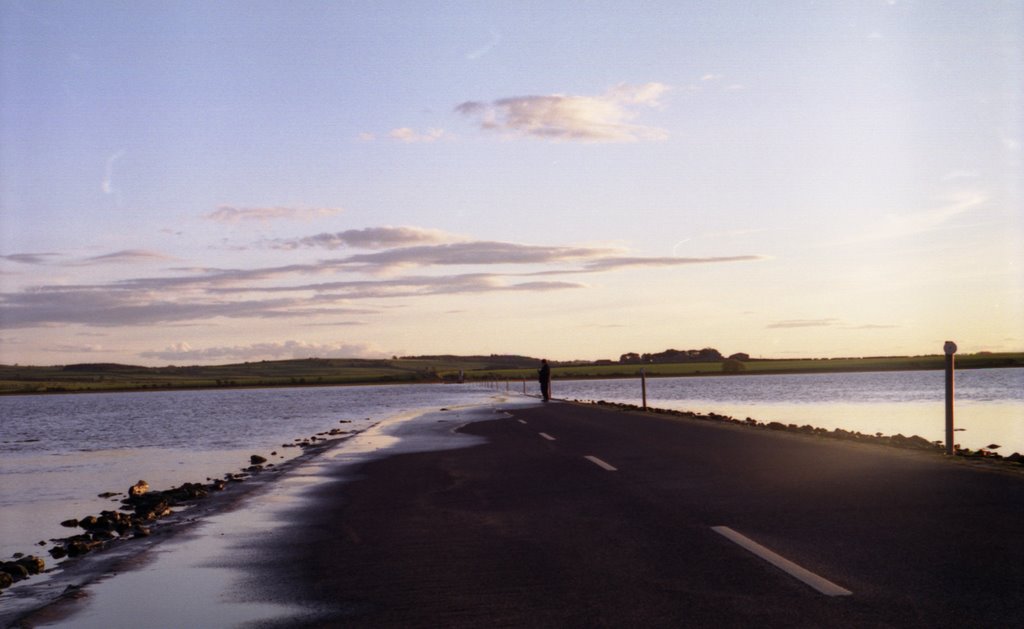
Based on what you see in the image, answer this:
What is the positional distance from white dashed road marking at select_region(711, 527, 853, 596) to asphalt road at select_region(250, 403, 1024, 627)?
0.09ft

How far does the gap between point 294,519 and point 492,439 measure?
38.8 ft

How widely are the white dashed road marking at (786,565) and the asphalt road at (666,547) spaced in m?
0.03

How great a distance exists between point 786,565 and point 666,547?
1200mm

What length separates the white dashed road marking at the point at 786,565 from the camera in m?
6.42

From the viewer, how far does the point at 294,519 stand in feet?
35.8

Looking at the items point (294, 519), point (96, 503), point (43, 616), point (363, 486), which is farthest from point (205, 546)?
point (96, 503)

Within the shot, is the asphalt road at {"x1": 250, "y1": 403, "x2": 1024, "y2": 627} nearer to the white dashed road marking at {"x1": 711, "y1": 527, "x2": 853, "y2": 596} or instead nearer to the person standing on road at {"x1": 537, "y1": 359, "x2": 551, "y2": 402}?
the white dashed road marking at {"x1": 711, "y1": 527, "x2": 853, "y2": 596}

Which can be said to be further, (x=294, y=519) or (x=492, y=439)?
(x=492, y=439)

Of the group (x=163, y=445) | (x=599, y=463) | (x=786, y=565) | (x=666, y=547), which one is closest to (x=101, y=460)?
(x=163, y=445)

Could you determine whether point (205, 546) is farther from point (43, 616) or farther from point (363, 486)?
point (363, 486)

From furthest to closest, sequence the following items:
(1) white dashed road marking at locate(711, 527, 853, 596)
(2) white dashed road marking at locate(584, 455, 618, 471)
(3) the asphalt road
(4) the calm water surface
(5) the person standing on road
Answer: (5) the person standing on road < (4) the calm water surface < (2) white dashed road marking at locate(584, 455, 618, 471) < (1) white dashed road marking at locate(711, 527, 853, 596) < (3) the asphalt road

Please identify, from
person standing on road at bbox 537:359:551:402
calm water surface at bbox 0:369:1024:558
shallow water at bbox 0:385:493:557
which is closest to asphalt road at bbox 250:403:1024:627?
shallow water at bbox 0:385:493:557

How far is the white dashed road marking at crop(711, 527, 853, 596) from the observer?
642cm

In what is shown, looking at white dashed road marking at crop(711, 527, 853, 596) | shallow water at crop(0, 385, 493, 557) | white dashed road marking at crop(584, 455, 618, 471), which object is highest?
white dashed road marking at crop(711, 527, 853, 596)
